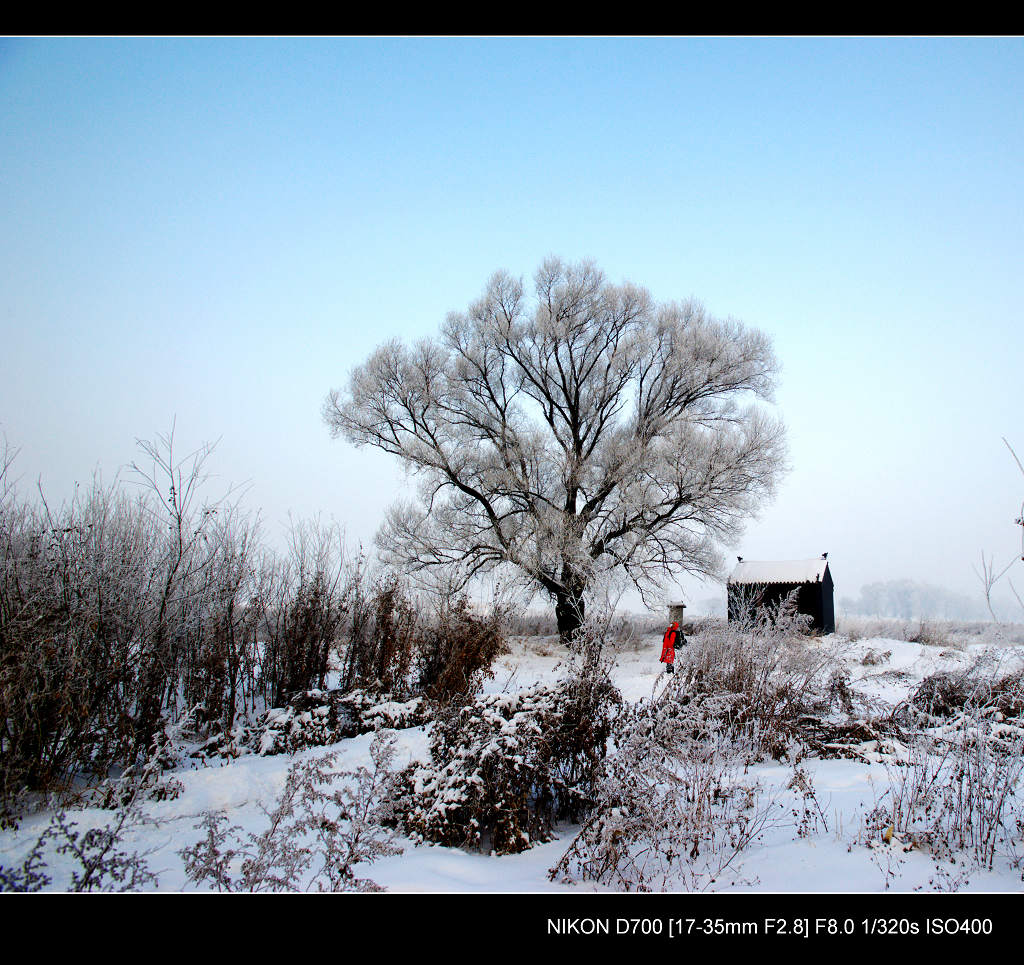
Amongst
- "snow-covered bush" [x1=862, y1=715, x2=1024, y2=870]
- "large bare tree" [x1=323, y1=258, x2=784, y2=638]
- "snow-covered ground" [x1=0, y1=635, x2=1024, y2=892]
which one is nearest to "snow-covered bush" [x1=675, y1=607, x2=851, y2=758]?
"snow-covered ground" [x1=0, y1=635, x2=1024, y2=892]

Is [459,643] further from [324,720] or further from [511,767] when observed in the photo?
[511,767]

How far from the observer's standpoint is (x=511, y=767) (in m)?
3.73

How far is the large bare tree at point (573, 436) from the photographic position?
16000 millimetres

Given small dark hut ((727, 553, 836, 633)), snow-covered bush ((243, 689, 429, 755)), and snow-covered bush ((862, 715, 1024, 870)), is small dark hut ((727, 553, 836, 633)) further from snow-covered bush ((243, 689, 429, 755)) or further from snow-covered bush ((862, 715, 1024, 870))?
snow-covered bush ((862, 715, 1024, 870))

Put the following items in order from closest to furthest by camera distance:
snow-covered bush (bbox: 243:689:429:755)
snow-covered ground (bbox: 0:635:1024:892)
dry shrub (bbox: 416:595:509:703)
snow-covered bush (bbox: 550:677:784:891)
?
1. snow-covered ground (bbox: 0:635:1024:892)
2. snow-covered bush (bbox: 550:677:784:891)
3. snow-covered bush (bbox: 243:689:429:755)
4. dry shrub (bbox: 416:595:509:703)

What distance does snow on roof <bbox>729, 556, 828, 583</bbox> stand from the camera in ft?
59.6

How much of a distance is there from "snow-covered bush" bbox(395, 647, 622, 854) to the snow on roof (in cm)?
1543

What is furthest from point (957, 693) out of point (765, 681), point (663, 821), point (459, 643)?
point (459, 643)

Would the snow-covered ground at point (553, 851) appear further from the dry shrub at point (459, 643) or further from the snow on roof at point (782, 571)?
the snow on roof at point (782, 571)

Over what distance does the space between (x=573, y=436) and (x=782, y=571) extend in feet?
26.2

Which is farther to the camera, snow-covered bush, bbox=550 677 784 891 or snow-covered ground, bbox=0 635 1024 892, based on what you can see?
snow-covered bush, bbox=550 677 784 891

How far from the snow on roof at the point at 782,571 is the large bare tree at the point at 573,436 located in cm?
323
